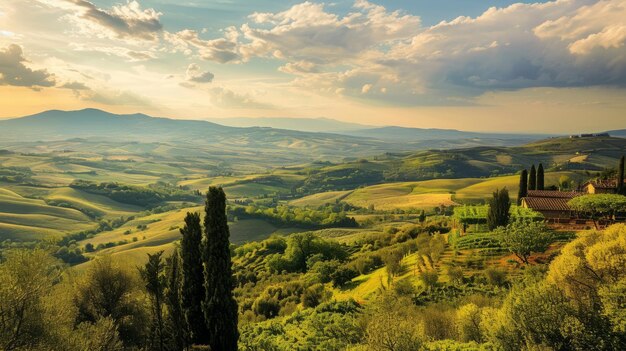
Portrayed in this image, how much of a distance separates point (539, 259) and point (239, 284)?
211ft

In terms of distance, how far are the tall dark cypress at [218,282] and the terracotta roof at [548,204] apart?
57.7 meters

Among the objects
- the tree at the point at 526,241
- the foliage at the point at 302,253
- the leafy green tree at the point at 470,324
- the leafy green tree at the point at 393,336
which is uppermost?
the tree at the point at 526,241

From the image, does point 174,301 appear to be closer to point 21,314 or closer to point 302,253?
point 21,314

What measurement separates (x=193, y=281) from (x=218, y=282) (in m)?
3.49

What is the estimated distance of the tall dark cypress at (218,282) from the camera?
36438mm

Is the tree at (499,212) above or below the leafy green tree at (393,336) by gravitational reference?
above

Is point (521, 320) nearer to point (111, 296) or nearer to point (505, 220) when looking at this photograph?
point (505, 220)

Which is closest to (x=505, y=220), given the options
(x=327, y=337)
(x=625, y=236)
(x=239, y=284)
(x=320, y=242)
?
(x=625, y=236)

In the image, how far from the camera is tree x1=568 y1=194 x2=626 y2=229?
2415 inches

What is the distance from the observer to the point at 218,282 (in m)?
37.2

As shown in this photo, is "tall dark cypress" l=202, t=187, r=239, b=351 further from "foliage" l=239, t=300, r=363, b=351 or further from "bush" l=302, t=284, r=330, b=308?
"bush" l=302, t=284, r=330, b=308

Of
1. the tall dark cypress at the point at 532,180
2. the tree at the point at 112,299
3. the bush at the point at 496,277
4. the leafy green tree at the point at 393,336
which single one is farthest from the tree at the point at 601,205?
the tree at the point at 112,299

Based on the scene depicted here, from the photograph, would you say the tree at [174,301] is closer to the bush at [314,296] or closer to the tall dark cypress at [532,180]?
the bush at [314,296]

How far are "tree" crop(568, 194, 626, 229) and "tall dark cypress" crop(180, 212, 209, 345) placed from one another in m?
58.5
